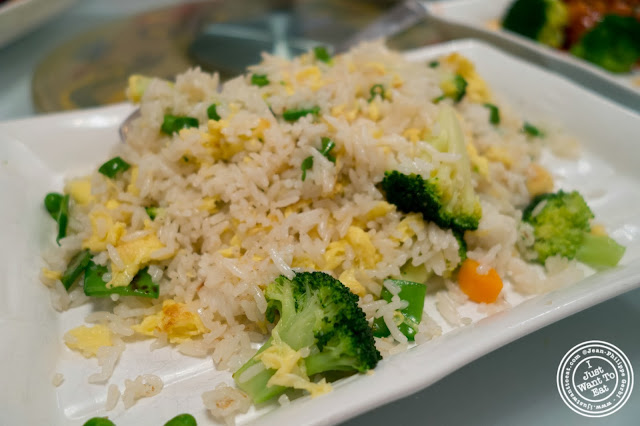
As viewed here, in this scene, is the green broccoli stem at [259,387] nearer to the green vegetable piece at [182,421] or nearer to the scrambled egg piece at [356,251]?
the green vegetable piece at [182,421]

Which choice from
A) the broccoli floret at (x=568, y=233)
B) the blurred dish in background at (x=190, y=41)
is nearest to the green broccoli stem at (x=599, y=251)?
the broccoli floret at (x=568, y=233)

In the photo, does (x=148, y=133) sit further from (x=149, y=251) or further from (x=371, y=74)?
(x=371, y=74)

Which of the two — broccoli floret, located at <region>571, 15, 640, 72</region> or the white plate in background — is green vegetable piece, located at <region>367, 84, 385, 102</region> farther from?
broccoli floret, located at <region>571, 15, 640, 72</region>

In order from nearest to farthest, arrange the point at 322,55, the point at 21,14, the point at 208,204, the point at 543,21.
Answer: the point at 208,204, the point at 322,55, the point at 21,14, the point at 543,21

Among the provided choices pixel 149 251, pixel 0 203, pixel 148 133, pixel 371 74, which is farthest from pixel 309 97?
pixel 0 203

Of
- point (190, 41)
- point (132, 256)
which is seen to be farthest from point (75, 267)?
point (190, 41)

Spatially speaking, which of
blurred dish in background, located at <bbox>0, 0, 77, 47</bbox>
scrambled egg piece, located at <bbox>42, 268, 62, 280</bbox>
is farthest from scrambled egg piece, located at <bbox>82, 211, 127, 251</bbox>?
blurred dish in background, located at <bbox>0, 0, 77, 47</bbox>

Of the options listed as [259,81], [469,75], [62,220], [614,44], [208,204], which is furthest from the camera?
[614,44]

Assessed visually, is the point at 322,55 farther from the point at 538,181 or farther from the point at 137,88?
the point at 538,181
